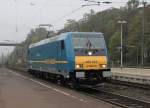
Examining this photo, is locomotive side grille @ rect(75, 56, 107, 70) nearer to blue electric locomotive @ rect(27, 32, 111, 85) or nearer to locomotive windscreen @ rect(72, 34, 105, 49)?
blue electric locomotive @ rect(27, 32, 111, 85)

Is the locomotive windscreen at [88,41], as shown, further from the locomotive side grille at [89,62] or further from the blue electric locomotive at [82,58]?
the locomotive side grille at [89,62]

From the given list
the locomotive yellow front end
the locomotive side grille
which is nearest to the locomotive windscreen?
the locomotive yellow front end

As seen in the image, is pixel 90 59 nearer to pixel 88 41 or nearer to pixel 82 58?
pixel 82 58

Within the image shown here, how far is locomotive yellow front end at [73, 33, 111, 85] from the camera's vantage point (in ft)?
82.3

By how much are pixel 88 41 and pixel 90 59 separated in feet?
A: 4.63

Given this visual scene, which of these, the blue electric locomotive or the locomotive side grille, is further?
the locomotive side grille

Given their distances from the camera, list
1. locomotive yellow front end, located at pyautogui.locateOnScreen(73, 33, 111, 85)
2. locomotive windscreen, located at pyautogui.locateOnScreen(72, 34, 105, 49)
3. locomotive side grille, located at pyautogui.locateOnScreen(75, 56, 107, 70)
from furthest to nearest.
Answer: locomotive windscreen, located at pyautogui.locateOnScreen(72, 34, 105, 49) → locomotive side grille, located at pyautogui.locateOnScreen(75, 56, 107, 70) → locomotive yellow front end, located at pyautogui.locateOnScreen(73, 33, 111, 85)

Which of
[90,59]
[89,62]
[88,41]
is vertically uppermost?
[88,41]

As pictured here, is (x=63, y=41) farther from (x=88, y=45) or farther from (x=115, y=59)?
(x=115, y=59)

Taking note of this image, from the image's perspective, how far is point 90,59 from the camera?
25.7 m

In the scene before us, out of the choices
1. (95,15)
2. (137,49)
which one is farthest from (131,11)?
(137,49)

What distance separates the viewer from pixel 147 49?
92562 mm

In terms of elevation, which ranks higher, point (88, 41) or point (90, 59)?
point (88, 41)

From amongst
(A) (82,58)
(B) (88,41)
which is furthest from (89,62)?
(B) (88,41)
